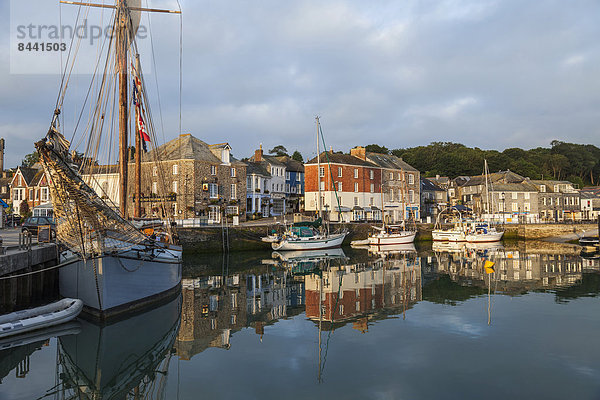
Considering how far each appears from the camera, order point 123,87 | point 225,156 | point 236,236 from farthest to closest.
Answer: point 225,156
point 236,236
point 123,87

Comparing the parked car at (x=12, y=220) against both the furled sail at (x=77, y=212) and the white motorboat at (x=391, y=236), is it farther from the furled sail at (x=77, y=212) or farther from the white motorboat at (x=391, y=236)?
the white motorboat at (x=391, y=236)

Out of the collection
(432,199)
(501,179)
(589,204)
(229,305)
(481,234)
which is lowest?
(229,305)

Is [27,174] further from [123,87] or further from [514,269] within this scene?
[514,269]

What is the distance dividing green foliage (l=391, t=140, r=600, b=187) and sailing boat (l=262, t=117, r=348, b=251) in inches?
2703

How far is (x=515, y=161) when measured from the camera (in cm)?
11862

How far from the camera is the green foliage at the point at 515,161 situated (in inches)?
4464

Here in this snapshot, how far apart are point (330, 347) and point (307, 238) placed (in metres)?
33.0

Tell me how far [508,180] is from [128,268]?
8508 centimetres

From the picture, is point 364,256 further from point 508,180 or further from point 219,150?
point 508,180

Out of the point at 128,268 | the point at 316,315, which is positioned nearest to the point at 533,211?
the point at 316,315

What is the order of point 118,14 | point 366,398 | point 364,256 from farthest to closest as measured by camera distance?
point 364,256 < point 118,14 < point 366,398

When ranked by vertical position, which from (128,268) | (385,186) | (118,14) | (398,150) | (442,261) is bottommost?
(442,261)

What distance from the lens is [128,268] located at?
16.0 m

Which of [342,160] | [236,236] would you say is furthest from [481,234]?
[236,236]
